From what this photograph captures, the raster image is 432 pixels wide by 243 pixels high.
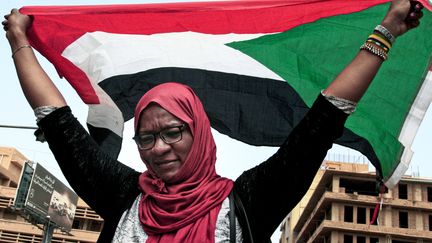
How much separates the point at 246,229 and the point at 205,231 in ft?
0.55

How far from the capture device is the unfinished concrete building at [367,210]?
Answer: 4550 cm

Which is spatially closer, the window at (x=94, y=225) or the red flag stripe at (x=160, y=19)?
the red flag stripe at (x=160, y=19)

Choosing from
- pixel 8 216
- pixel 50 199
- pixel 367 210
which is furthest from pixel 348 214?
pixel 8 216

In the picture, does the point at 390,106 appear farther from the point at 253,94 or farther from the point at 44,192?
the point at 44,192

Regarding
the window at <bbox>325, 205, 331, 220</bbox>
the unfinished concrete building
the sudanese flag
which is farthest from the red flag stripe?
the window at <bbox>325, 205, 331, 220</bbox>

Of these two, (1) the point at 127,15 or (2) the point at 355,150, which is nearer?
(2) the point at 355,150

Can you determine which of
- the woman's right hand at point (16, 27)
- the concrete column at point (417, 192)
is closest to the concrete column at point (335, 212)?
the concrete column at point (417, 192)

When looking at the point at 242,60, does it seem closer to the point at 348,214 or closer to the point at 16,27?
the point at 16,27

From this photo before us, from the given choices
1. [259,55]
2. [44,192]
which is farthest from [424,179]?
[259,55]

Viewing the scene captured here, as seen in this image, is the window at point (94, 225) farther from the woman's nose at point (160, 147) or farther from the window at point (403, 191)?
the woman's nose at point (160, 147)

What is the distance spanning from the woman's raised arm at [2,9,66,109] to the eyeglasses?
39 centimetres

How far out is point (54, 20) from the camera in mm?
3203

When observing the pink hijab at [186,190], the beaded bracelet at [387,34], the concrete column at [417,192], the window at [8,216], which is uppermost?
the concrete column at [417,192]

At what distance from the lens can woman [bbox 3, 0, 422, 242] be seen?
2094mm
